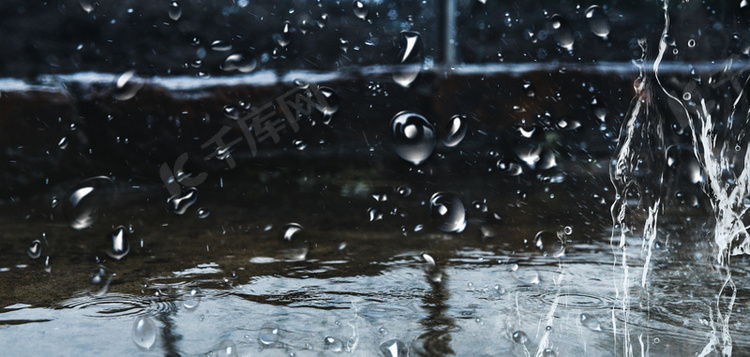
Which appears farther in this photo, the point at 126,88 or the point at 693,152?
the point at 693,152

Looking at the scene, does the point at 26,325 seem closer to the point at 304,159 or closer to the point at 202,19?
the point at 304,159

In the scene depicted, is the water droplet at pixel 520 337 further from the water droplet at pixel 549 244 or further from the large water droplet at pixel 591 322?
the water droplet at pixel 549 244

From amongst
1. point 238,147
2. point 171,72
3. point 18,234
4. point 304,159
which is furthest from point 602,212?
point 171,72

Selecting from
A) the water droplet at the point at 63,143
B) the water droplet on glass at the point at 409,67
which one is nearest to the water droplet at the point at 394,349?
the water droplet on glass at the point at 409,67

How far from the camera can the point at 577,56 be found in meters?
4.17

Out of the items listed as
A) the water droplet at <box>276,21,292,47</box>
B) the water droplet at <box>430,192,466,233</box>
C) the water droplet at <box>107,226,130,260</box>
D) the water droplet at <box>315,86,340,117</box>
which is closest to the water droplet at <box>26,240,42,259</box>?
the water droplet at <box>107,226,130,260</box>

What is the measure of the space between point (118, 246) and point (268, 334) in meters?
0.86

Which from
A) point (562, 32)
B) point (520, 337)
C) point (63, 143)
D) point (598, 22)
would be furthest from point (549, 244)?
point (598, 22)

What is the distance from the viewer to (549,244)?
199 cm

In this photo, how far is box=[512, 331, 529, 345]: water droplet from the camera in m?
1.18

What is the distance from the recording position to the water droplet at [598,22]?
13.8 ft

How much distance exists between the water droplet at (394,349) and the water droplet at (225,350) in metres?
0.21

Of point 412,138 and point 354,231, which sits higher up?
point 412,138

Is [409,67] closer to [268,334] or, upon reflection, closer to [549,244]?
[549,244]
